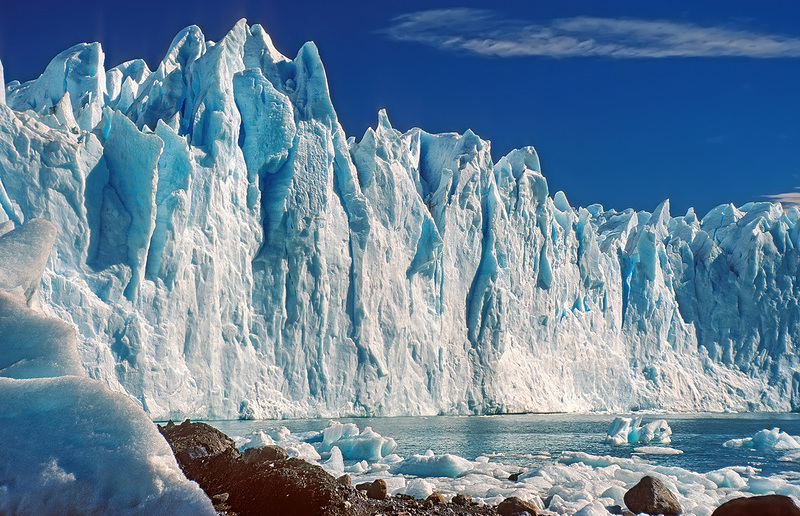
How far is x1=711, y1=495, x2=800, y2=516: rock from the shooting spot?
7.34 metres

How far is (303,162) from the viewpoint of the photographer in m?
25.1

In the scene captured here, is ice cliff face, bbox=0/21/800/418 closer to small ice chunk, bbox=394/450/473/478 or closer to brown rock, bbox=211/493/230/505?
small ice chunk, bbox=394/450/473/478

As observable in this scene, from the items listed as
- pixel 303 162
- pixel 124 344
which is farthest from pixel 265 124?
pixel 124 344

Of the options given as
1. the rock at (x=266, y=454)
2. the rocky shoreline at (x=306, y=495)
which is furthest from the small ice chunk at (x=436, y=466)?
the rock at (x=266, y=454)

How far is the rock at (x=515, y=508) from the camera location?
830 cm

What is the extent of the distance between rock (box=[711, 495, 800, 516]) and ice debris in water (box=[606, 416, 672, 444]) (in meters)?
11.9

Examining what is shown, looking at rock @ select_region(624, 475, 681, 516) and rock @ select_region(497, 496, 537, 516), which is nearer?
rock @ select_region(497, 496, 537, 516)

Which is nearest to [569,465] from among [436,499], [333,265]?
[436,499]

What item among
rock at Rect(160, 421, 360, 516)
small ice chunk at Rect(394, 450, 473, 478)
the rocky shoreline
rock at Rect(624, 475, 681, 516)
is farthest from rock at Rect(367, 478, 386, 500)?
rock at Rect(624, 475, 681, 516)

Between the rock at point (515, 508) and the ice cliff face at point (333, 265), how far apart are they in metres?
13.6

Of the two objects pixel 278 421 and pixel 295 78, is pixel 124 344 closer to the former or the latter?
pixel 278 421

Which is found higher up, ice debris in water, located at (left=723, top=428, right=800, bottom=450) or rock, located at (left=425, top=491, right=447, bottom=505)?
ice debris in water, located at (left=723, top=428, right=800, bottom=450)

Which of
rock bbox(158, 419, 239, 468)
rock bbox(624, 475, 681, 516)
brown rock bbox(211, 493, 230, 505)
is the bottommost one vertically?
rock bbox(624, 475, 681, 516)

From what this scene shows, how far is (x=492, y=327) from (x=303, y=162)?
1159 cm
